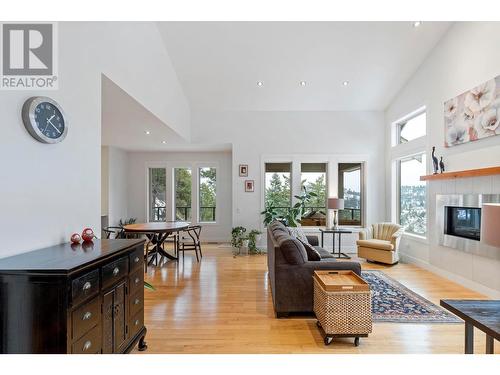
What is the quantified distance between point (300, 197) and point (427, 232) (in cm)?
265

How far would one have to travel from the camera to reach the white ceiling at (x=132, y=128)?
3.48 m

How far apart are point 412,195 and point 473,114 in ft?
7.02

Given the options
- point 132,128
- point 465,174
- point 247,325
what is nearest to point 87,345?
point 247,325

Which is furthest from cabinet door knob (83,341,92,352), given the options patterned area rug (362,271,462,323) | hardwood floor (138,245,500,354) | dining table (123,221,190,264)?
dining table (123,221,190,264)

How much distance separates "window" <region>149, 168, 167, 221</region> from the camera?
8.03 m

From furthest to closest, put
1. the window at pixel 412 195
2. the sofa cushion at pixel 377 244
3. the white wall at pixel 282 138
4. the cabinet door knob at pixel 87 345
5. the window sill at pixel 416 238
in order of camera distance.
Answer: the white wall at pixel 282 138, the window at pixel 412 195, the sofa cushion at pixel 377 244, the window sill at pixel 416 238, the cabinet door knob at pixel 87 345

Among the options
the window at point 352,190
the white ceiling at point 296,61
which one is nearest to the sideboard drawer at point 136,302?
the white ceiling at point 296,61

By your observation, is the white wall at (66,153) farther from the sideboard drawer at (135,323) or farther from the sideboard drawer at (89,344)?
the sideboard drawer at (135,323)

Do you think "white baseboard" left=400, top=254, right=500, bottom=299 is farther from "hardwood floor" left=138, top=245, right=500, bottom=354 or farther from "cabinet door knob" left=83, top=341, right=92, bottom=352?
"cabinet door knob" left=83, top=341, right=92, bottom=352

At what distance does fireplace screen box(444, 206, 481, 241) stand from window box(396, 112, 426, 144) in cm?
170

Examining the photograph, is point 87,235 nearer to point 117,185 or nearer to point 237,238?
point 237,238

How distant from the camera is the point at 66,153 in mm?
2191

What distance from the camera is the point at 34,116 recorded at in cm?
185

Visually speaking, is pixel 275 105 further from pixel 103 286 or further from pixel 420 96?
pixel 103 286
